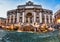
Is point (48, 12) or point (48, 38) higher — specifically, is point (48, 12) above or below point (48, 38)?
above

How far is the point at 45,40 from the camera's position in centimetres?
1362

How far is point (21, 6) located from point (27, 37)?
2994 centimetres

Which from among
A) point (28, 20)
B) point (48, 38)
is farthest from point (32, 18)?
point (48, 38)

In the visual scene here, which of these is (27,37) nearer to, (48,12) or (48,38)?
(48,38)

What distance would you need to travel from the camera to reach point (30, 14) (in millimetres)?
42219

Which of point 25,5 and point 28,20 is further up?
point 25,5

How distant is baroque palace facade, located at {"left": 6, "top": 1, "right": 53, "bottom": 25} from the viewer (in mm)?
41406

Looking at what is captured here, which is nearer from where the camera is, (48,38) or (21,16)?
(48,38)

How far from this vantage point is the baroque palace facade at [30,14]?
41406 millimetres

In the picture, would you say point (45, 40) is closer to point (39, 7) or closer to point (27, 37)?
point (27, 37)

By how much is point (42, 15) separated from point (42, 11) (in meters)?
1.01

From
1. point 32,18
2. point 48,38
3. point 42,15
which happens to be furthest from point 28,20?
point 48,38

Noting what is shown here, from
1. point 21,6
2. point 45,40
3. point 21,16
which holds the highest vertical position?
point 21,6

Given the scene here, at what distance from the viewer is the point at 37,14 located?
41875 millimetres
